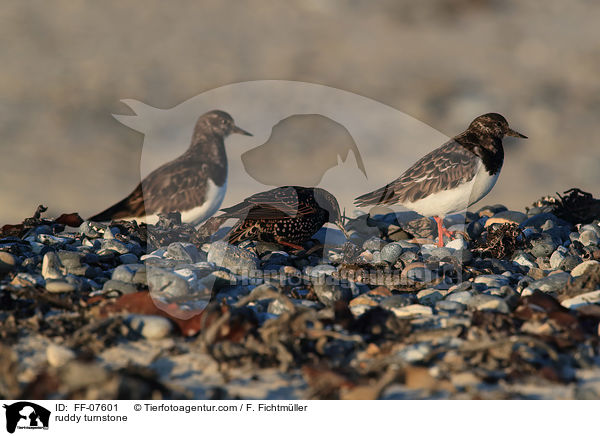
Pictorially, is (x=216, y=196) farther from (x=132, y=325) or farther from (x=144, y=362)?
(x=144, y=362)

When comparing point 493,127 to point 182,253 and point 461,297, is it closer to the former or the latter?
point 461,297

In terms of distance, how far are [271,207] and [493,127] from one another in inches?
134

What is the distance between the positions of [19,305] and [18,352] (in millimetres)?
876

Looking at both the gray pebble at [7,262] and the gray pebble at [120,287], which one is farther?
the gray pebble at [7,262]

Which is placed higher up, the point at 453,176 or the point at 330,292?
the point at 453,176

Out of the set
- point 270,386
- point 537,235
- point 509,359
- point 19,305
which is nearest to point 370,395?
point 270,386

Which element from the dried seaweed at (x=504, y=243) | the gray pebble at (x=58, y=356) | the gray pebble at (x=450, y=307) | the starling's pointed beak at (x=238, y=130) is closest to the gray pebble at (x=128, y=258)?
the starling's pointed beak at (x=238, y=130)

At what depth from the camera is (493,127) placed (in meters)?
8.15

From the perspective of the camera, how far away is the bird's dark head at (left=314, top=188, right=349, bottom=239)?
7.48 metres

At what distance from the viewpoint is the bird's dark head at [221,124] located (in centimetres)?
722

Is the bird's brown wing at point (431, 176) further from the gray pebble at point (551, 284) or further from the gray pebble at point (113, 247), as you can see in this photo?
the gray pebble at point (113, 247)

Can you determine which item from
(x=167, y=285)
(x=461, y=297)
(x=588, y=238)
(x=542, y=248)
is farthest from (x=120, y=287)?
(x=588, y=238)

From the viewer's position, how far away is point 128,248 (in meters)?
7.03
